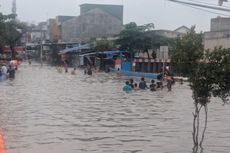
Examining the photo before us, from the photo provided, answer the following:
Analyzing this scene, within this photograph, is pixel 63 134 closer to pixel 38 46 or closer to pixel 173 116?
pixel 173 116

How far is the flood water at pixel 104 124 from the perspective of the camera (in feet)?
42.3

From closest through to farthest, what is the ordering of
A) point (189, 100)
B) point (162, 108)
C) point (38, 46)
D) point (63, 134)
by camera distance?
point (63, 134), point (162, 108), point (189, 100), point (38, 46)

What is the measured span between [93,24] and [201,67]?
82255 millimetres

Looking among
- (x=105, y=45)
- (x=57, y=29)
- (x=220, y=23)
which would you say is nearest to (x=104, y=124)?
(x=220, y=23)

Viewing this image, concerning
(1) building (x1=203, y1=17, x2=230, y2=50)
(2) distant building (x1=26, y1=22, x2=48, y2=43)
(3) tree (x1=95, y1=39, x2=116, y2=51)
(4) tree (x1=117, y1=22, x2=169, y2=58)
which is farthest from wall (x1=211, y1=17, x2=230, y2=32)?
(2) distant building (x1=26, y1=22, x2=48, y2=43)

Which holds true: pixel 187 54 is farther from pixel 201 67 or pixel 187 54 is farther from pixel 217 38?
pixel 217 38

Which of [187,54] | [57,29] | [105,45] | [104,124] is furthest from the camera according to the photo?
[57,29]

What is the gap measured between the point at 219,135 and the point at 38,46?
3804 inches

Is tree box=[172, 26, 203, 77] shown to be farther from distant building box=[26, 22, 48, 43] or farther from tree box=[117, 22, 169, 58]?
distant building box=[26, 22, 48, 43]

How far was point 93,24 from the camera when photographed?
9212 cm

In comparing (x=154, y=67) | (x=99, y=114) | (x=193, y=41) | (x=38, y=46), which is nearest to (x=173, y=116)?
(x=99, y=114)

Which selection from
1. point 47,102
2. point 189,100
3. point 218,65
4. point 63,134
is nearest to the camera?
point 218,65

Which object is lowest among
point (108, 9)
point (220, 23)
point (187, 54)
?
point (187, 54)

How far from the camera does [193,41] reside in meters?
11.0
